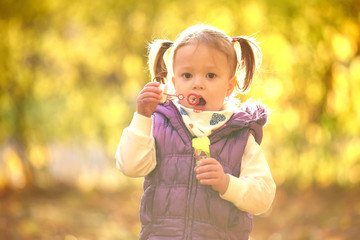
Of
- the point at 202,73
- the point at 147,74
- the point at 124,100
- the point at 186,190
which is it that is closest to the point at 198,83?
the point at 202,73

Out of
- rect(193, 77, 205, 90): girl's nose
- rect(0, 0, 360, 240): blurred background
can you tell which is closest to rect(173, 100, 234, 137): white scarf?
rect(193, 77, 205, 90): girl's nose

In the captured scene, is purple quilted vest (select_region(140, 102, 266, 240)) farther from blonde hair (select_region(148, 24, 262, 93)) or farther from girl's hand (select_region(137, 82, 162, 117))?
blonde hair (select_region(148, 24, 262, 93))

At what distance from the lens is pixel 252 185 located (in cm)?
205

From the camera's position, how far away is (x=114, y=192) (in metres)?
6.75

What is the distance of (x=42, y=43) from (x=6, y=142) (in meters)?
1.24

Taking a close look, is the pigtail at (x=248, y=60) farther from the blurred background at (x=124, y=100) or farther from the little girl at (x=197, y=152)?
the blurred background at (x=124, y=100)

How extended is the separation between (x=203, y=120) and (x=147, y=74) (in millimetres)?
3934

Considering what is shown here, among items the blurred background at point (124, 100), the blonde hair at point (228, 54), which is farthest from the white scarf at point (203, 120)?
the blurred background at point (124, 100)

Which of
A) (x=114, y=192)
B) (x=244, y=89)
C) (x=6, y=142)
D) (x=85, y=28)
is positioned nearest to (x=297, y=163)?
(x=114, y=192)

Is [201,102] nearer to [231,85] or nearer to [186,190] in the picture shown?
[231,85]

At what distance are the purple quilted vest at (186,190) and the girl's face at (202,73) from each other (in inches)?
4.2

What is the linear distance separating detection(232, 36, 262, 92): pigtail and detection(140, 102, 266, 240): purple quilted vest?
0.26m

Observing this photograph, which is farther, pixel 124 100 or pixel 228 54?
pixel 124 100

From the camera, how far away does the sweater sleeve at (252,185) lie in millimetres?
2016
